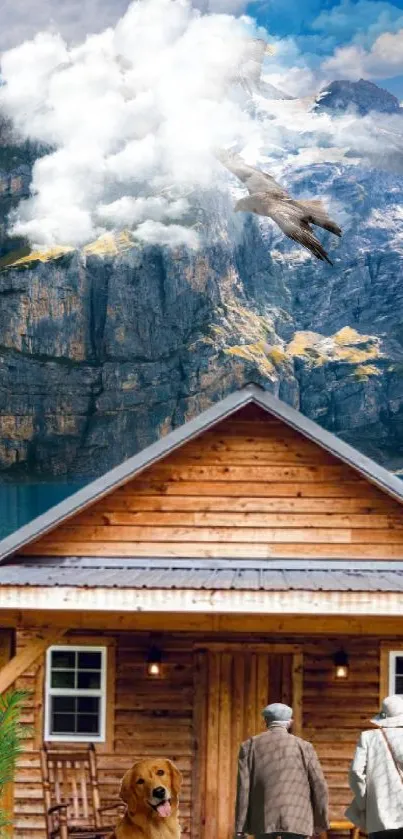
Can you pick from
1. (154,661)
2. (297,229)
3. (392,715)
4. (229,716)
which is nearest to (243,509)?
(154,661)

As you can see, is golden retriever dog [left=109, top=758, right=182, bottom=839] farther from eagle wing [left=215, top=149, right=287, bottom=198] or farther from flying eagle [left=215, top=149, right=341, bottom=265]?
eagle wing [left=215, top=149, right=287, bottom=198]

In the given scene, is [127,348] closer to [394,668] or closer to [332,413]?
[332,413]

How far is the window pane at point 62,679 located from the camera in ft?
32.7

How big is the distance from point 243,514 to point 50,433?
13431cm

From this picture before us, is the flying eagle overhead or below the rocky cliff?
below

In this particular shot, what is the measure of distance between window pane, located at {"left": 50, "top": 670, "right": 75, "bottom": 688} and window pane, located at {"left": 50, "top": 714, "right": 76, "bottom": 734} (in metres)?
0.29

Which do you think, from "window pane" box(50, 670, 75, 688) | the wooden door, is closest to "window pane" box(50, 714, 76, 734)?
"window pane" box(50, 670, 75, 688)

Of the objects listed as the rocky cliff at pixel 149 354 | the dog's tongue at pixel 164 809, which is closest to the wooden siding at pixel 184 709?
the dog's tongue at pixel 164 809

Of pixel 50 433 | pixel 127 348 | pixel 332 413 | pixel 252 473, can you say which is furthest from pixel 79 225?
pixel 252 473

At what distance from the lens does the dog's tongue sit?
6145 mm

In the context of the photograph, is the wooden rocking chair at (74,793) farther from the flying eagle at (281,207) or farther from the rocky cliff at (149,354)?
the rocky cliff at (149,354)

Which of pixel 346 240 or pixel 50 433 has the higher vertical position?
pixel 346 240

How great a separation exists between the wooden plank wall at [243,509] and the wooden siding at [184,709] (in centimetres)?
91

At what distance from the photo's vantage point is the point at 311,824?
19.5 feet
